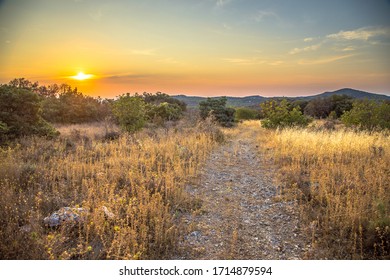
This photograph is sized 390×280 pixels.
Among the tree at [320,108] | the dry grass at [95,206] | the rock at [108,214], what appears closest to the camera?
the dry grass at [95,206]

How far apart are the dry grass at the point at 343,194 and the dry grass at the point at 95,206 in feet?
7.61

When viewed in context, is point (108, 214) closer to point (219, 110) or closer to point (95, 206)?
point (95, 206)

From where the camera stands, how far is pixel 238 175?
24.5 ft

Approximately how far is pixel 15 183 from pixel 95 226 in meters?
2.81

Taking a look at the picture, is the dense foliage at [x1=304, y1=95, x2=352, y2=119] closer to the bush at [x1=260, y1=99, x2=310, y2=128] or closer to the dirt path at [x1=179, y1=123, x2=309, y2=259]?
the bush at [x1=260, y1=99, x2=310, y2=128]

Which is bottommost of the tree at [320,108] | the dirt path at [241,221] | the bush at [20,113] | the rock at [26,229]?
the dirt path at [241,221]

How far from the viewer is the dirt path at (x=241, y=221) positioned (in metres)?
3.67

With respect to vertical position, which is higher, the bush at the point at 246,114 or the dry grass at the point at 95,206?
the bush at the point at 246,114

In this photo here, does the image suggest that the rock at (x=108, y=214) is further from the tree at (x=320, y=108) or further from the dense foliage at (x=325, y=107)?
the tree at (x=320, y=108)

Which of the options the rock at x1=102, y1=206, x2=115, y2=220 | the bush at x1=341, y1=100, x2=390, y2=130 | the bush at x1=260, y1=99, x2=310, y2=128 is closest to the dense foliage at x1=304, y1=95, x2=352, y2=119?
the bush at x1=260, y1=99, x2=310, y2=128

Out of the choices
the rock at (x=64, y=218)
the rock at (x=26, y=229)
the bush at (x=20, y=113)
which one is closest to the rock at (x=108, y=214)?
the rock at (x=64, y=218)
